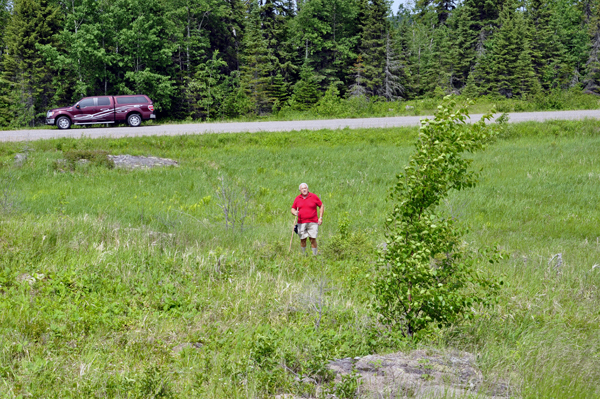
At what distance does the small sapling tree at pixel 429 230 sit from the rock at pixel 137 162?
13.0 meters

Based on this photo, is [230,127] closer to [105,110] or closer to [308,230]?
[105,110]

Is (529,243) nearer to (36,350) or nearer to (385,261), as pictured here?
(385,261)

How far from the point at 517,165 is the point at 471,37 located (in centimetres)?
4145

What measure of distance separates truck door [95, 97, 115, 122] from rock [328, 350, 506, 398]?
76.5 feet

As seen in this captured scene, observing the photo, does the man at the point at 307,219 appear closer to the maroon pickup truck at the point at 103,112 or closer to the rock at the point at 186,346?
the rock at the point at 186,346

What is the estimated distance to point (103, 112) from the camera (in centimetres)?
2473

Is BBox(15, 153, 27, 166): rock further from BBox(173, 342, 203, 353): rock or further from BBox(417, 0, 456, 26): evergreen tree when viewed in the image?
BBox(417, 0, 456, 26): evergreen tree

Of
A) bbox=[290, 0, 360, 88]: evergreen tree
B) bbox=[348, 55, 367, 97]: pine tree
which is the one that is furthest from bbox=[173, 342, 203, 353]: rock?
bbox=[290, 0, 360, 88]: evergreen tree

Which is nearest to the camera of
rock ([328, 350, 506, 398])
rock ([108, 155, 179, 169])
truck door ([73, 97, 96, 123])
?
rock ([328, 350, 506, 398])

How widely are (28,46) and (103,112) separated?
18.8 meters

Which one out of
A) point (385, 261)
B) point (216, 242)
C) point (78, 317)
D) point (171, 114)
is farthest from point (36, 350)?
point (171, 114)

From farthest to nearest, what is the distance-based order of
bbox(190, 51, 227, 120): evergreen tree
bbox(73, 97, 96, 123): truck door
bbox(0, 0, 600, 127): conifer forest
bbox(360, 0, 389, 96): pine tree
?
bbox(360, 0, 389, 96): pine tree → bbox(190, 51, 227, 120): evergreen tree → bbox(0, 0, 600, 127): conifer forest → bbox(73, 97, 96, 123): truck door

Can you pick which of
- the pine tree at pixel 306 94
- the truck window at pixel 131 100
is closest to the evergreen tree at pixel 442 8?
the pine tree at pixel 306 94

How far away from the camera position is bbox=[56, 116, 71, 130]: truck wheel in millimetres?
24391
